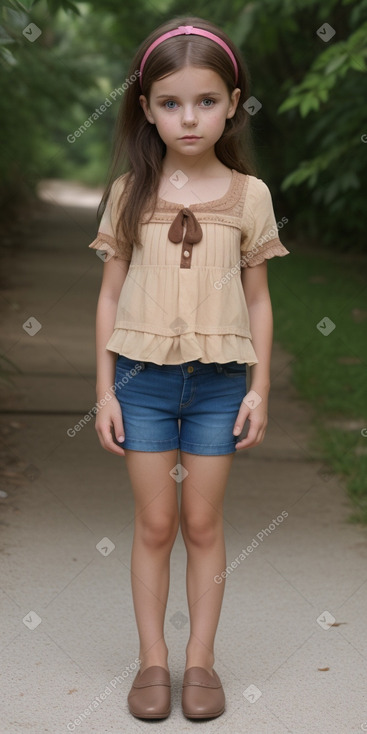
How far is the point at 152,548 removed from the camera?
2695 mm

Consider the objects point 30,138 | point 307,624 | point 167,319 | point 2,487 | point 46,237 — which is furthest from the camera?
point 30,138

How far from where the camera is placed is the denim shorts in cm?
258

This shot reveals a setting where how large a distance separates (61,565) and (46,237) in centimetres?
1137

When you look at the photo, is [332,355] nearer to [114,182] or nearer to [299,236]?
[114,182]

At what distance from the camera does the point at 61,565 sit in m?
3.68

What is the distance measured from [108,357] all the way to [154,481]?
34 cm

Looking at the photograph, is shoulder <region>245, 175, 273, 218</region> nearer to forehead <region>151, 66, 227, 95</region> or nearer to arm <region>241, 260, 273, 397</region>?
arm <region>241, 260, 273, 397</region>

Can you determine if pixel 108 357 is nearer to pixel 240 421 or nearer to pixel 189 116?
pixel 240 421

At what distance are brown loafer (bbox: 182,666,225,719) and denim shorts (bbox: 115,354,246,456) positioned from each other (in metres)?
0.58

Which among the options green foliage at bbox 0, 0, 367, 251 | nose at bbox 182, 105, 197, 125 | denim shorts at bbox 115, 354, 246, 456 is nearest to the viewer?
nose at bbox 182, 105, 197, 125

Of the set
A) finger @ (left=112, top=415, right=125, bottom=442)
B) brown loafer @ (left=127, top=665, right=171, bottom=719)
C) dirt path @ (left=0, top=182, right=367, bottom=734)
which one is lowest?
dirt path @ (left=0, top=182, right=367, bottom=734)

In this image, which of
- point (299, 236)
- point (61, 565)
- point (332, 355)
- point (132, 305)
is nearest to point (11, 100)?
point (299, 236)

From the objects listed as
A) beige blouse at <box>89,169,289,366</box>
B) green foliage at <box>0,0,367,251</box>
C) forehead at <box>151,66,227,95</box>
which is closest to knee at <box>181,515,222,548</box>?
beige blouse at <box>89,169,289,366</box>

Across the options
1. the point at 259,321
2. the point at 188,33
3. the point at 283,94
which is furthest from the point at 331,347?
the point at 283,94
